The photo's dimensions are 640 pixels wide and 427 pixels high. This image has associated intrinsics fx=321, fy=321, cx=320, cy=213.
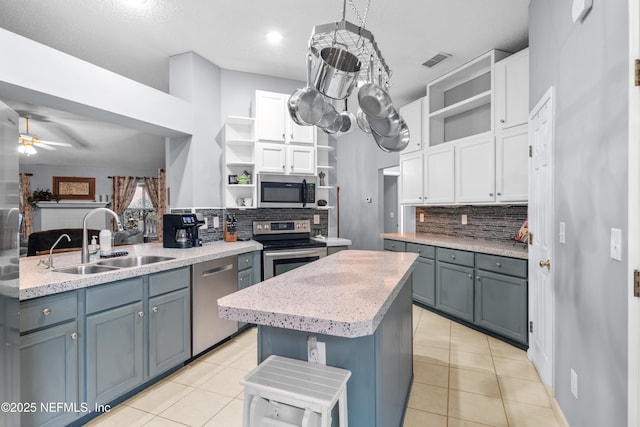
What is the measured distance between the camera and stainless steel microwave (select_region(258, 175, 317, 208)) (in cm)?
374

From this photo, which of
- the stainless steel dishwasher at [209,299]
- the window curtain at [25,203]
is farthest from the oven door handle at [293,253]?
the window curtain at [25,203]

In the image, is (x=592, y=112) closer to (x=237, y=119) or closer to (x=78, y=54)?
(x=237, y=119)

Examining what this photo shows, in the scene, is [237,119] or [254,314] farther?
[237,119]

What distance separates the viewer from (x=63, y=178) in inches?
332

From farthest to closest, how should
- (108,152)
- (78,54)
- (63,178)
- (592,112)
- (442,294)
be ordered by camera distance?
1. (63,178)
2. (108,152)
3. (442,294)
4. (78,54)
5. (592,112)

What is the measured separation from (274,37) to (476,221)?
3.07m

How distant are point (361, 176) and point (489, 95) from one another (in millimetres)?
3382

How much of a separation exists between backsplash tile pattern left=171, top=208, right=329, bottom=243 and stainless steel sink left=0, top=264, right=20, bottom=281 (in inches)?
88.6

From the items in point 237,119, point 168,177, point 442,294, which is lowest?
point 442,294

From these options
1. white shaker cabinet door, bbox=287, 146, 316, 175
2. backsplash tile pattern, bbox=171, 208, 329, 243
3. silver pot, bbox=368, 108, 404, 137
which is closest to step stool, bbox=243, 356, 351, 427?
silver pot, bbox=368, 108, 404, 137

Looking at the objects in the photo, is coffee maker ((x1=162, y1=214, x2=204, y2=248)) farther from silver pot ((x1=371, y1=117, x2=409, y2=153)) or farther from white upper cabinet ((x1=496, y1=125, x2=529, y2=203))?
white upper cabinet ((x1=496, y1=125, x2=529, y2=203))

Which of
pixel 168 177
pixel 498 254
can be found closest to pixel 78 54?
pixel 168 177

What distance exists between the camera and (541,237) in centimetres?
229

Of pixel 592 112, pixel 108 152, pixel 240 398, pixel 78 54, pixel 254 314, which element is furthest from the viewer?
pixel 108 152
